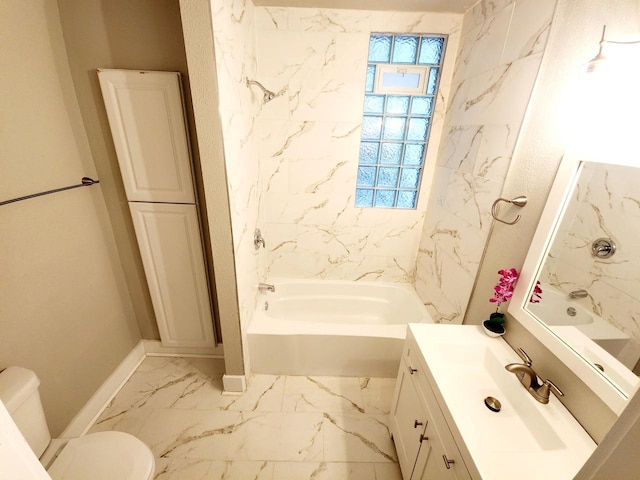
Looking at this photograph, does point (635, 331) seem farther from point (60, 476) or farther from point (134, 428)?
point (134, 428)

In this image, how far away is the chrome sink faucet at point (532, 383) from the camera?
0.91 m

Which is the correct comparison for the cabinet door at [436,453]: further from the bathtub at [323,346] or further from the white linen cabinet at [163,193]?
the white linen cabinet at [163,193]

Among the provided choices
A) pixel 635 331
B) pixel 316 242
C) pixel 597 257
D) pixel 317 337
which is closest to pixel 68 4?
pixel 316 242

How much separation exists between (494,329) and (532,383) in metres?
0.27

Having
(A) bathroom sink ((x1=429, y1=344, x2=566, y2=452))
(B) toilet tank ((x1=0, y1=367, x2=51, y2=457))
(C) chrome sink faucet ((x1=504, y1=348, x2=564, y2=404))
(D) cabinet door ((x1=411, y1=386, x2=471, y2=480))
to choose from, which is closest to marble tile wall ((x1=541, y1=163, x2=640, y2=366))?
(C) chrome sink faucet ((x1=504, y1=348, x2=564, y2=404))

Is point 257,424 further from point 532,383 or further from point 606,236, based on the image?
point 606,236

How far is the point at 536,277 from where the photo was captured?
1.06 meters

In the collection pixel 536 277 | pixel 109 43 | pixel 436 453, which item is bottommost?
pixel 436 453

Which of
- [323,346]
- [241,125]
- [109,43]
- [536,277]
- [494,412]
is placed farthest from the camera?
[323,346]

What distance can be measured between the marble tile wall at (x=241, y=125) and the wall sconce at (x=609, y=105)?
53.5 inches

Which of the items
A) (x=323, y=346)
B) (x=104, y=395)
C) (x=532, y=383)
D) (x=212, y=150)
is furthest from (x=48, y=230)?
(x=532, y=383)

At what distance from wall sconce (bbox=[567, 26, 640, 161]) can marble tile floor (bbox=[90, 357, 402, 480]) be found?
1697 millimetres

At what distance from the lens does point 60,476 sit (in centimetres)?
98

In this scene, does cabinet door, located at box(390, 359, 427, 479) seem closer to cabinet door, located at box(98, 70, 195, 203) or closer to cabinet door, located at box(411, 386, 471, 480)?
cabinet door, located at box(411, 386, 471, 480)
